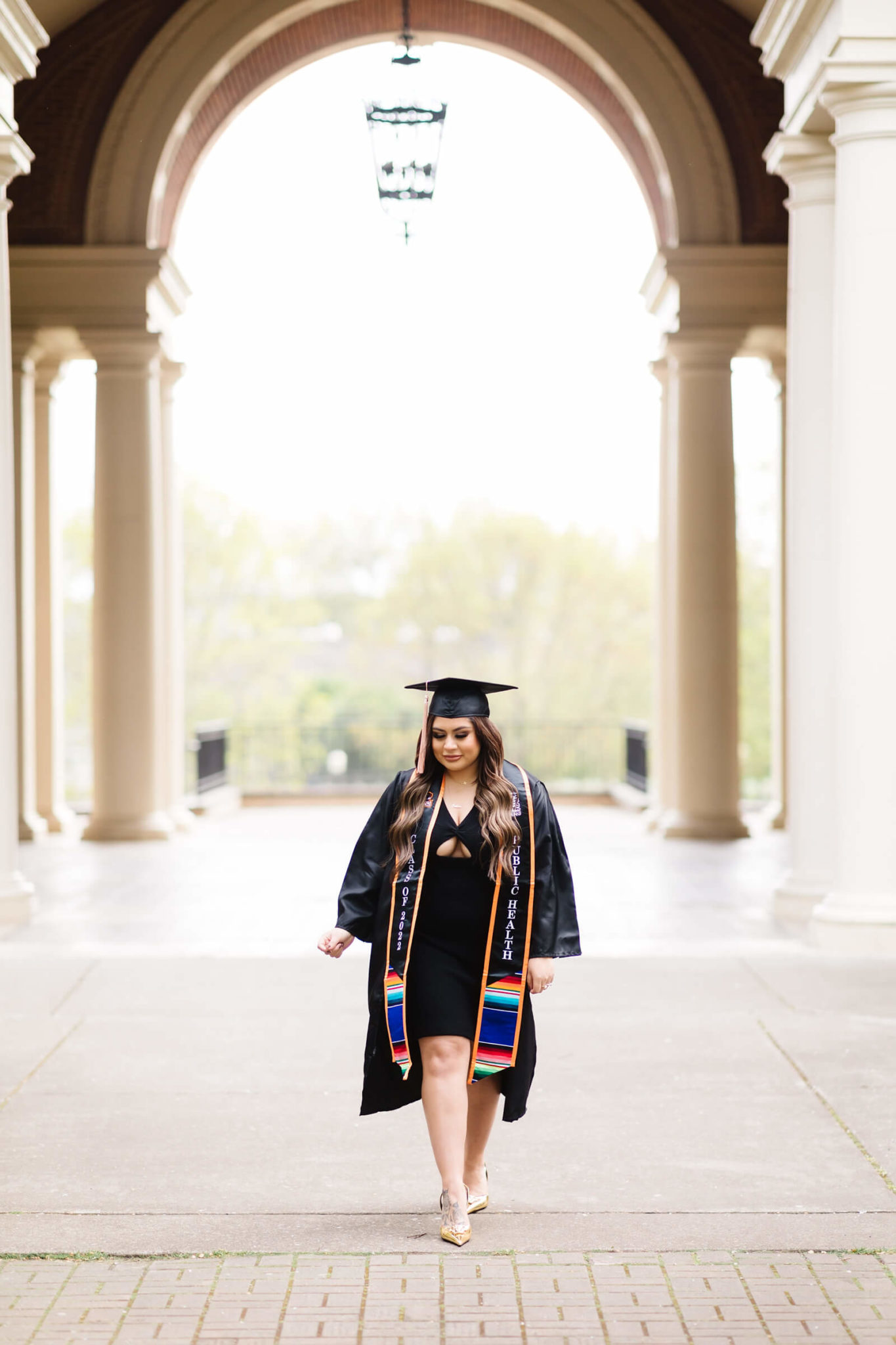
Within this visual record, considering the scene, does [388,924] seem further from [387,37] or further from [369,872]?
[387,37]

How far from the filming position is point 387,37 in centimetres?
1795

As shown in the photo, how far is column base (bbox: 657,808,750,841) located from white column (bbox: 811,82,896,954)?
7016 mm

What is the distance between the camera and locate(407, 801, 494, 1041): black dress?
208 inches

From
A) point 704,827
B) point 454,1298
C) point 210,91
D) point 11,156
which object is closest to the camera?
point 454,1298

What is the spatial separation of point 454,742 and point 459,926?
60 centimetres

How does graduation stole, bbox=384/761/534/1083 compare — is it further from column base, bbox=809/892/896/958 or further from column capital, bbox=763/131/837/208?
column capital, bbox=763/131/837/208

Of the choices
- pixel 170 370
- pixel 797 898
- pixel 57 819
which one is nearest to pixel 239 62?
pixel 170 370

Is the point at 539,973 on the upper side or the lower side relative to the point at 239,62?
lower

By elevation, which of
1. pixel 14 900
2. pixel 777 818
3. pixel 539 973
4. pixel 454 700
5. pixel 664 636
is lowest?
pixel 777 818

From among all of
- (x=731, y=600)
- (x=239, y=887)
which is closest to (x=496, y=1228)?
(x=239, y=887)

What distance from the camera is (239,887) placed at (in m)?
13.4

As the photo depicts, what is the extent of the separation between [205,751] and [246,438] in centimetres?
3641

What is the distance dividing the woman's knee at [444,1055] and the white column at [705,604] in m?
11.9

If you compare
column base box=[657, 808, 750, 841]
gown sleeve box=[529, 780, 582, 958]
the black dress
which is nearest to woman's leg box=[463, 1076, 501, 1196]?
the black dress
